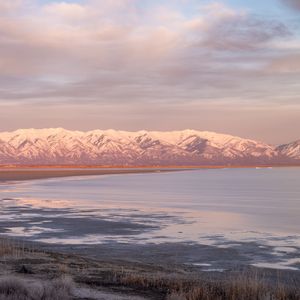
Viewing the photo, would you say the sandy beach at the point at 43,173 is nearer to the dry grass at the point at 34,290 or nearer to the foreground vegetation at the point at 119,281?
the foreground vegetation at the point at 119,281

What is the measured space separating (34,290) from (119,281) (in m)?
3.06

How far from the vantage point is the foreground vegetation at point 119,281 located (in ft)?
38.5

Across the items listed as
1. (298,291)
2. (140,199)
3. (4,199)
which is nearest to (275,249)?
(298,291)

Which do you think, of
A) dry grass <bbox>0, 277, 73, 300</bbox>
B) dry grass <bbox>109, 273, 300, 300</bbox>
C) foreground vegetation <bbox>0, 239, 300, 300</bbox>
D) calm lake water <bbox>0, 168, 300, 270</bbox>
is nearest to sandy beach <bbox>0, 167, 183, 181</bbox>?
calm lake water <bbox>0, 168, 300, 270</bbox>

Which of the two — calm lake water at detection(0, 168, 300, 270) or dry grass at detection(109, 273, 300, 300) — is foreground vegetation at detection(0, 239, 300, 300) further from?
calm lake water at detection(0, 168, 300, 270)

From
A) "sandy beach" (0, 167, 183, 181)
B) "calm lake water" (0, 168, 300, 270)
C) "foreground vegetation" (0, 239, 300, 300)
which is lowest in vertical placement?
"sandy beach" (0, 167, 183, 181)

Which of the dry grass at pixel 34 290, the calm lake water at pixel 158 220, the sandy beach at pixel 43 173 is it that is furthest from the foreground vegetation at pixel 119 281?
the sandy beach at pixel 43 173

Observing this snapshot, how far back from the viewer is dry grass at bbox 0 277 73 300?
10953 millimetres

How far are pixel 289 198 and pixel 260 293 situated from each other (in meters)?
33.4

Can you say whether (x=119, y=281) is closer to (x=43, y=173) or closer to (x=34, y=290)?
(x=34, y=290)

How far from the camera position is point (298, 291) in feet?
43.0

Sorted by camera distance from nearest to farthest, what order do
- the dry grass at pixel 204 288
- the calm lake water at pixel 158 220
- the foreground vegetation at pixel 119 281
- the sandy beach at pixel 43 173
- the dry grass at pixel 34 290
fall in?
the dry grass at pixel 34 290, the foreground vegetation at pixel 119 281, the dry grass at pixel 204 288, the calm lake water at pixel 158 220, the sandy beach at pixel 43 173

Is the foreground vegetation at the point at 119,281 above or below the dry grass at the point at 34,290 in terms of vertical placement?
below

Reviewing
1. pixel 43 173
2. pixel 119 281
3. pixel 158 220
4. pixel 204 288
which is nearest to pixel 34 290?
pixel 119 281
